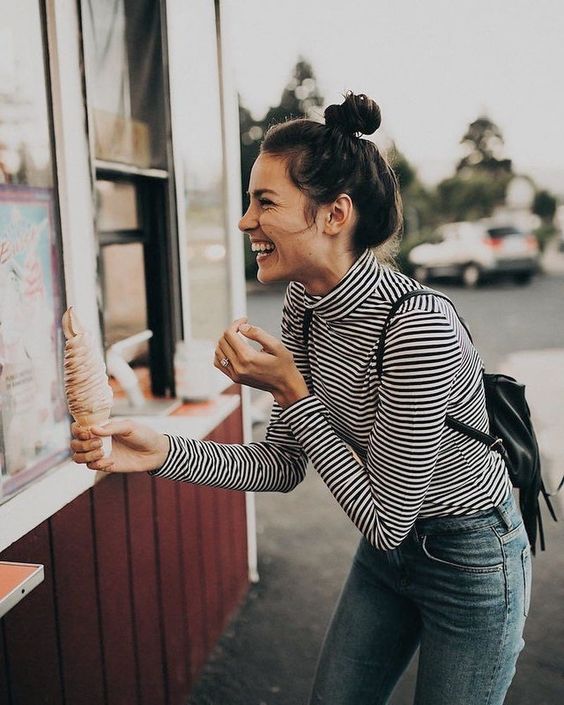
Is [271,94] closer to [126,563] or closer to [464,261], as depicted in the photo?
[464,261]

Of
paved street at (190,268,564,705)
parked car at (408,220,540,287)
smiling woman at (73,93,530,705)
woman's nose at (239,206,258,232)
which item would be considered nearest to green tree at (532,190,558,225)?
parked car at (408,220,540,287)

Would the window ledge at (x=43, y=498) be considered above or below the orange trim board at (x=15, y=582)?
below

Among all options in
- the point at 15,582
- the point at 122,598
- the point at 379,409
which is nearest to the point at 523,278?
the point at 122,598

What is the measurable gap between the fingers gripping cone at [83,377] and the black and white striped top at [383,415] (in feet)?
0.97

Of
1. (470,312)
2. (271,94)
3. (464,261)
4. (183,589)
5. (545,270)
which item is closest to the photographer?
(183,589)

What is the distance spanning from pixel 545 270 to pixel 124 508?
77.6 feet

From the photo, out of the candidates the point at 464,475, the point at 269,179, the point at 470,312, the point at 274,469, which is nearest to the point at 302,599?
the point at 274,469

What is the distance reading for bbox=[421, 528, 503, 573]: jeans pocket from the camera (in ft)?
5.57

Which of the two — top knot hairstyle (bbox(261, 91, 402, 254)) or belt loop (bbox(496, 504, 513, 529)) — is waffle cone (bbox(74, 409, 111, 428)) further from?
belt loop (bbox(496, 504, 513, 529))

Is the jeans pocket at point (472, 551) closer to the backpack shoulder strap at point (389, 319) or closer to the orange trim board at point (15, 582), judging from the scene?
the backpack shoulder strap at point (389, 319)

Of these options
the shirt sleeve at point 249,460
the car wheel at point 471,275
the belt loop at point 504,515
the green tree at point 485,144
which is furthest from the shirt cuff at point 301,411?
the green tree at point 485,144

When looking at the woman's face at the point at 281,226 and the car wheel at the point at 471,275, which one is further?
the car wheel at the point at 471,275

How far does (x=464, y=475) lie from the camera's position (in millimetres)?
1706

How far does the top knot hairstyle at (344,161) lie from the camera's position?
5.50 ft
